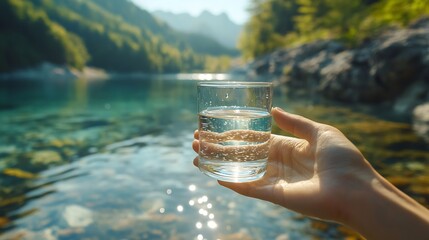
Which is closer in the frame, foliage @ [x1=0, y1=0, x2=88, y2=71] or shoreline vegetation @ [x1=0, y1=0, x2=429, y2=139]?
shoreline vegetation @ [x1=0, y1=0, x2=429, y2=139]

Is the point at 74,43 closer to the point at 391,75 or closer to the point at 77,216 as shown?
the point at 391,75

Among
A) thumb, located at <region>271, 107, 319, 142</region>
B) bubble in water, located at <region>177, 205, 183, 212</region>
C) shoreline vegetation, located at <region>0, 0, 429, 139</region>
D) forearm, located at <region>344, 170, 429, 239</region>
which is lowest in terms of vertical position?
bubble in water, located at <region>177, 205, 183, 212</region>

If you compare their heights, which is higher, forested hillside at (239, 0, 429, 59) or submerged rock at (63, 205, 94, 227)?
forested hillside at (239, 0, 429, 59)

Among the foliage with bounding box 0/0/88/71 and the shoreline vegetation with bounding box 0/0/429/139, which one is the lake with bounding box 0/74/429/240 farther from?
the foliage with bounding box 0/0/88/71

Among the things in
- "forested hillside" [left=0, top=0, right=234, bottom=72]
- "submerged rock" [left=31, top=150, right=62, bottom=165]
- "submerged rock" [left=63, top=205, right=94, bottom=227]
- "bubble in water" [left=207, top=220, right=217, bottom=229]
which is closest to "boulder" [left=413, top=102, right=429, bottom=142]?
"bubble in water" [left=207, top=220, right=217, bottom=229]

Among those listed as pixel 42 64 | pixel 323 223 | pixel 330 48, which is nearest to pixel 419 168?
pixel 323 223

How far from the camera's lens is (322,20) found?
43.0 meters

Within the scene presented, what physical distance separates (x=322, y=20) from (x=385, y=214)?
45301 millimetres

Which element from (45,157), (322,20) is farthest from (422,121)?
(322,20)

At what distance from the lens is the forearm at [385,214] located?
1.80 metres

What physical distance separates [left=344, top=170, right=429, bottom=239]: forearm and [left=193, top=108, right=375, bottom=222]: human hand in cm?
6

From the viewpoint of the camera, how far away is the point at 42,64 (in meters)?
72.9

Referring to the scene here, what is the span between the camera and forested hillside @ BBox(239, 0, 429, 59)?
2516cm

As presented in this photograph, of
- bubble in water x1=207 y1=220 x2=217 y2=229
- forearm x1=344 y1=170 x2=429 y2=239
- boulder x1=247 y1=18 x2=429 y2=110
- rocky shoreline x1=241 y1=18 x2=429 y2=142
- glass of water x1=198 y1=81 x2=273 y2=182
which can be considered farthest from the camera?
boulder x1=247 y1=18 x2=429 y2=110
